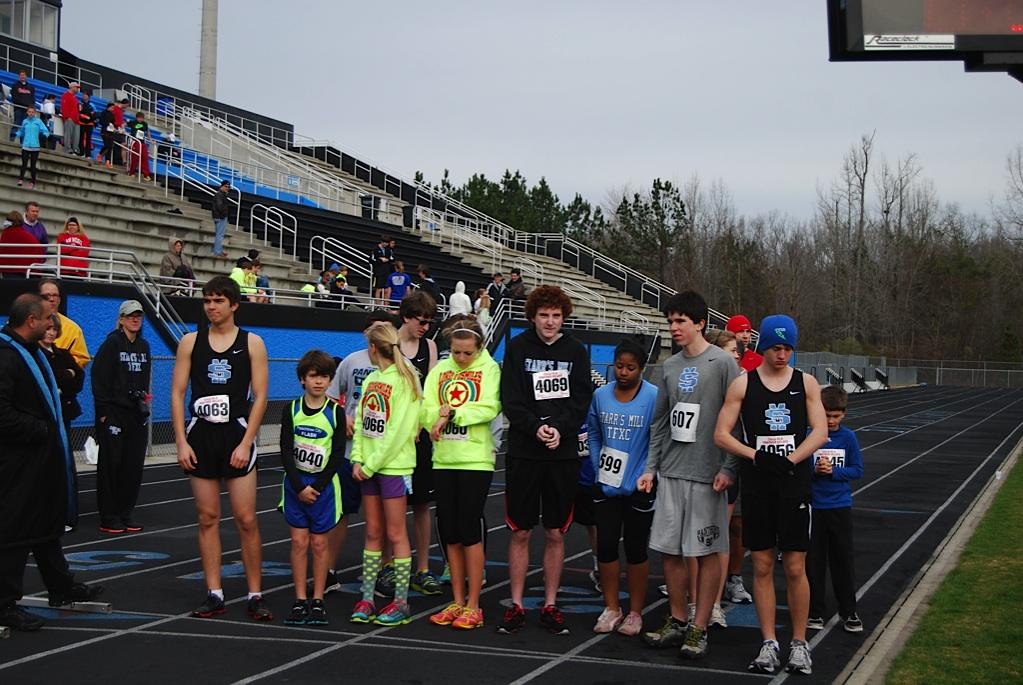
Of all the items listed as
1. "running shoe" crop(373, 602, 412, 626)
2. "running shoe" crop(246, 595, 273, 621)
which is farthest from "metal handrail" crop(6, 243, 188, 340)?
"running shoe" crop(373, 602, 412, 626)

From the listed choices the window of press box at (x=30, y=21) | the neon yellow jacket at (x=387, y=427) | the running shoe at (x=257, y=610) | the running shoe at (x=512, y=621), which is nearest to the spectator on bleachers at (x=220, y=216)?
the window of press box at (x=30, y=21)

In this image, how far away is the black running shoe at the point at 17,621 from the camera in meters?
7.55

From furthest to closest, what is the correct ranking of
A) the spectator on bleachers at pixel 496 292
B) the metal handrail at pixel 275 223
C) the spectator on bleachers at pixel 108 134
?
the spectator on bleachers at pixel 496 292, the metal handrail at pixel 275 223, the spectator on bleachers at pixel 108 134

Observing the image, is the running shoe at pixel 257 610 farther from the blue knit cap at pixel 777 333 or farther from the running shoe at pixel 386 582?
the blue knit cap at pixel 777 333

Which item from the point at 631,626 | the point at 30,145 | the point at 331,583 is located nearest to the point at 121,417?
the point at 331,583

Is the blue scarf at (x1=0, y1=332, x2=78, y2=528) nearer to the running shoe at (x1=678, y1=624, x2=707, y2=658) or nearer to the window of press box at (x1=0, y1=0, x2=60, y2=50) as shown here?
the running shoe at (x1=678, y1=624, x2=707, y2=658)

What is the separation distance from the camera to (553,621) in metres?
7.82

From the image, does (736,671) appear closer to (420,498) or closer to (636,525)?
(636,525)

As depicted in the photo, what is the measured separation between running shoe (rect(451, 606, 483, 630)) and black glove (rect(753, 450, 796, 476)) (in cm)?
Answer: 218

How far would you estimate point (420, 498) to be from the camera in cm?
888

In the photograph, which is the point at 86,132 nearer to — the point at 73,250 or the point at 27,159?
the point at 27,159

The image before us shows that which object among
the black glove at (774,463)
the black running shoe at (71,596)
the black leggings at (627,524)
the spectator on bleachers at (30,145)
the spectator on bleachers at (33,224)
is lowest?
the black running shoe at (71,596)

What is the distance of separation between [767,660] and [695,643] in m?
0.51

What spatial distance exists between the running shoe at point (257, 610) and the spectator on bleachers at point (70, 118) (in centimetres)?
2356
